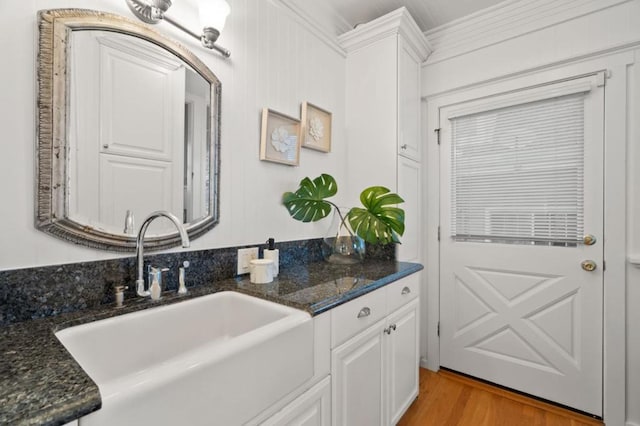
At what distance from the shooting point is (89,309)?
3.15ft

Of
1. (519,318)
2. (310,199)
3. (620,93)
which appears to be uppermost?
(620,93)

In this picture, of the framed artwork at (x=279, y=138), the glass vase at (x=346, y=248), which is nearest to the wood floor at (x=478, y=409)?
the glass vase at (x=346, y=248)

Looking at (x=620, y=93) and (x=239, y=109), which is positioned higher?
(x=620, y=93)

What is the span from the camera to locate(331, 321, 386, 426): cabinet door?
44.2 inches

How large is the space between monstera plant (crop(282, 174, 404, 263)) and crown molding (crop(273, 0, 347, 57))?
0.98 meters

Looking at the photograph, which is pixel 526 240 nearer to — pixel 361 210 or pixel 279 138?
pixel 361 210

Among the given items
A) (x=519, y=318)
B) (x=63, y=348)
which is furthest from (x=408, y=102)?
(x=63, y=348)

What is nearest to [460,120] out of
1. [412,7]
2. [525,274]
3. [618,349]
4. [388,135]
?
[388,135]

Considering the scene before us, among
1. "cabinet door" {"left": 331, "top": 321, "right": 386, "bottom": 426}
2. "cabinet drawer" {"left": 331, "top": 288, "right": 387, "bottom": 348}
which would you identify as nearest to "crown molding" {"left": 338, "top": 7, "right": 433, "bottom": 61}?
"cabinet drawer" {"left": 331, "top": 288, "right": 387, "bottom": 348}

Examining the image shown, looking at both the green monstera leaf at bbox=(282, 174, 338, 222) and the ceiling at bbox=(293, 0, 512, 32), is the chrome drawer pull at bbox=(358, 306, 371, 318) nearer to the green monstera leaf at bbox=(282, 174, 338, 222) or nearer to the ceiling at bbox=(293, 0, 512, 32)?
the green monstera leaf at bbox=(282, 174, 338, 222)

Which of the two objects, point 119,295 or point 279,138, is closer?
point 119,295

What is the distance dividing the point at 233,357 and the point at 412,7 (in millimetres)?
2289

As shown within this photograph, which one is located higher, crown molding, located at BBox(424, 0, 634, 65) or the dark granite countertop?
crown molding, located at BBox(424, 0, 634, 65)

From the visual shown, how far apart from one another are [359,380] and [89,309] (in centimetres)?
104
